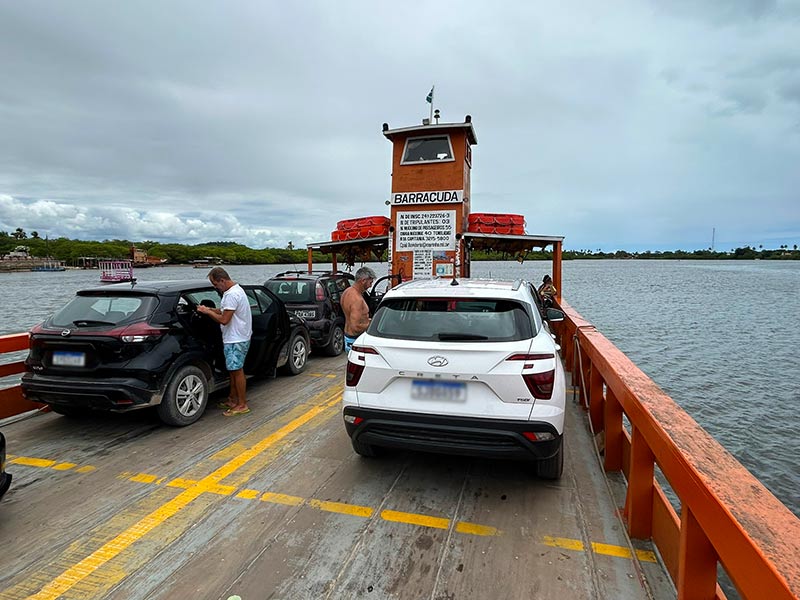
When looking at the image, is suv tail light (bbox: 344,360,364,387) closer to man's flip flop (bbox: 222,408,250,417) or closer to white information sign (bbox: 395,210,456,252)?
man's flip flop (bbox: 222,408,250,417)

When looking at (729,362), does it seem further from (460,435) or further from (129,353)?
(129,353)

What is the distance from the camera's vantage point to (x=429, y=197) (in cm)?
1097

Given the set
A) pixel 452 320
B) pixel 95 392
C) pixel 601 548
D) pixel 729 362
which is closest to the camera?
pixel 601 548

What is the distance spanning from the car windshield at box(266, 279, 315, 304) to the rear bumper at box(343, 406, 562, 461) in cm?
526

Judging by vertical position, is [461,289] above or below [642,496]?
above

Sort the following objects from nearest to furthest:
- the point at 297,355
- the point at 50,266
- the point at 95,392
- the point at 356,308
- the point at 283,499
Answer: the point at 283,499
the point at 95,392
the point at 356,308
the point at 297,355
the point at 50,266

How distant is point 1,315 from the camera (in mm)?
18500

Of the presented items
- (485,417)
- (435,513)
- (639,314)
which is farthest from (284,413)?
(639,314)

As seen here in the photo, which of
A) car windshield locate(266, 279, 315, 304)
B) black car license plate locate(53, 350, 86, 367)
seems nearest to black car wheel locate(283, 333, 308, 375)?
car windshield locate(266, 279, 315, 304)

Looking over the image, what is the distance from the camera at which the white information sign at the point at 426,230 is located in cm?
1091

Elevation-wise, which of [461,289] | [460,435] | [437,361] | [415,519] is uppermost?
[461,289]

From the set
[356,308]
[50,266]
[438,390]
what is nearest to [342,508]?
[438,390]

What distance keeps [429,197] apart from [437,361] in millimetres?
8427

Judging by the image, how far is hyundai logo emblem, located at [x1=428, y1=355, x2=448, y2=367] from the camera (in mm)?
3076
